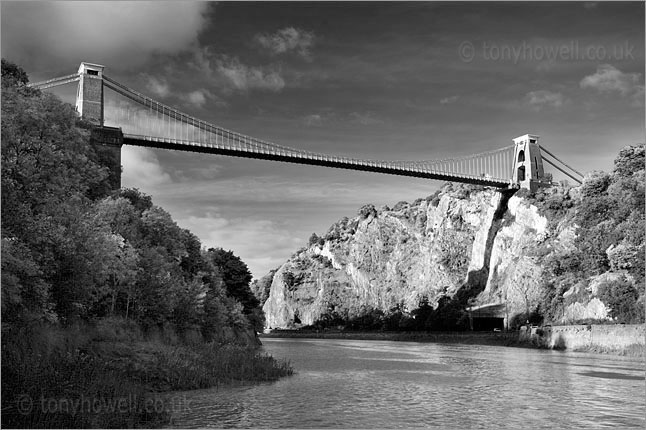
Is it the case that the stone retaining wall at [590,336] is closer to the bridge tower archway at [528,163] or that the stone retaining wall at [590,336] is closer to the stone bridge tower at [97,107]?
the stone bridge tower at [97,107]

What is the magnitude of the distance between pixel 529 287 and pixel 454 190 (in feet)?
185

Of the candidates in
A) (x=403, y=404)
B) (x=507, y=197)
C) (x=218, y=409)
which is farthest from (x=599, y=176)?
(x=218, y=409)

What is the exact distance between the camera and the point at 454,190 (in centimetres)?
15100

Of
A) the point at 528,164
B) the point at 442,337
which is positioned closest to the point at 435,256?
the point at 528,164

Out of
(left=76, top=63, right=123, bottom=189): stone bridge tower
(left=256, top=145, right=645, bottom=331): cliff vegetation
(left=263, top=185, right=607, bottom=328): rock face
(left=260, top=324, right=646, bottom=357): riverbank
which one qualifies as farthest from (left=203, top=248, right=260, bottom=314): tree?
(left=263, top=185, right=607, bottom=328): rock face

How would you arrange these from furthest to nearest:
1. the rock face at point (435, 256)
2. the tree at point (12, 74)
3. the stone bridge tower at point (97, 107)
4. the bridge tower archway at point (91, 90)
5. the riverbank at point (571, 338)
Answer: the rock face at point (435, 256) → the bridge tower archway at point (91, 90) → the stone bridge tower at point (97, 107) → the riverbank at point (571, 338) → the tree at point (12, 74)

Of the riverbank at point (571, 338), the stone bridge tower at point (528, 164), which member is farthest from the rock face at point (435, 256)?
the riverbank at point (571, 338)

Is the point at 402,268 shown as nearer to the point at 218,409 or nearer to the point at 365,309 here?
the point at 365,309

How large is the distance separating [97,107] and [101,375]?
179 ft

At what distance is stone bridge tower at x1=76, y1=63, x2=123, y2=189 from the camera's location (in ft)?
209

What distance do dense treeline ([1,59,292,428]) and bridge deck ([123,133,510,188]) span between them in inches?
1326

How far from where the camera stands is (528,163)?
12519 centimetres

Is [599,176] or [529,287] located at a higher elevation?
[599,176]

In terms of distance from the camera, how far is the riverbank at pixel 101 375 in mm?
14859
